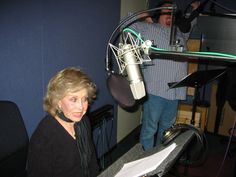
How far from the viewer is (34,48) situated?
4.67ft

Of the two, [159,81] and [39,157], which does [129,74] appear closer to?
[39,157]

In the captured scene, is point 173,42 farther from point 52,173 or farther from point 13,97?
point 13,97

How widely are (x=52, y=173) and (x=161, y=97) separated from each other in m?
1.32

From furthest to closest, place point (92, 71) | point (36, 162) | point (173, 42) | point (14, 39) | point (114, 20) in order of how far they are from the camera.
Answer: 1. point (114, 20)
2. point (92, 71)
3. point (14, 39)
4. point (36, 162)
5. point (173, 42)

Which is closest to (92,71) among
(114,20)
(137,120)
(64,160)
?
(114,20)

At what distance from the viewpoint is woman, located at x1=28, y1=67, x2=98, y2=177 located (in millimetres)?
1045

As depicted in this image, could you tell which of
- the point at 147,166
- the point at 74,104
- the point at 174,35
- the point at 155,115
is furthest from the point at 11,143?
the point at 155,115

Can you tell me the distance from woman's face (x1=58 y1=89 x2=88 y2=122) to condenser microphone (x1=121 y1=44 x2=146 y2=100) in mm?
483

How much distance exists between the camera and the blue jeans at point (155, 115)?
2178 mm

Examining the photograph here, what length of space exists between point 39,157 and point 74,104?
28 cm

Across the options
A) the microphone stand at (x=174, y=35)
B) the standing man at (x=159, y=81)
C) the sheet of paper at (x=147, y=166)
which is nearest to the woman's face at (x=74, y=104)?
the sheet of paper at (x=147, y=166)

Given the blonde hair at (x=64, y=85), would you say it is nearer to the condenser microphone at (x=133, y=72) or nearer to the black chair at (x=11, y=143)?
the black chair at (x=11, y=143)

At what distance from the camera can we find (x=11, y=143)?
1.06m

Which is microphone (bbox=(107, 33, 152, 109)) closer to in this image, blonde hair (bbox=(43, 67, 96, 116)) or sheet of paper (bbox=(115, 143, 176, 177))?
sheet of paper (bbox=(115, 143, 176, 177))
